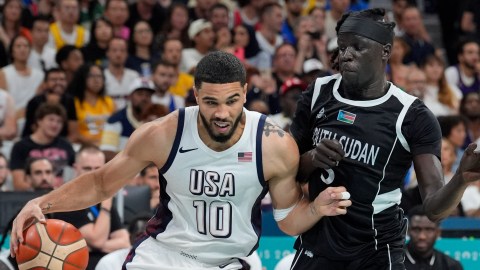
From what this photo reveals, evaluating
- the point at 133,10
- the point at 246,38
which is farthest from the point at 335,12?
the point at 133,10

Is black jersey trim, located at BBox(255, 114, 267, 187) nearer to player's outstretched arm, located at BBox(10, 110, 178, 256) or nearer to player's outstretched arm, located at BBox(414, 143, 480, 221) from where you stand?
player's outstretched arm, located at BBox(10, 110, 178, 256)

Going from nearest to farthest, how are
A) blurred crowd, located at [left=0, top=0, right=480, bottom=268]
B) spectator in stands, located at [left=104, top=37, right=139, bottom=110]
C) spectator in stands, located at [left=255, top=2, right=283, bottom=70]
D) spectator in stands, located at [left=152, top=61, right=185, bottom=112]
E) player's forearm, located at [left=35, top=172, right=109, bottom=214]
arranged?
1. player's forearm, located at [left=35, top=172, right=109, bottom=214]
2. blurred crowd, located at [left=0, top=0, right=480, bottom=268]
3. spectator in stands, located at [left=152, top=61, right=185, bottom=112]
4. spectator in stands, located at [left=104, top=37, right=139, bottom=110]
5. spectator in stands, located at [left=255, top=2, right=283, bottom=70]

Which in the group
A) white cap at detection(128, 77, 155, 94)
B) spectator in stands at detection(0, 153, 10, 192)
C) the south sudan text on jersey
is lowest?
spectator in stands at detection(0, 153, 10, 192)

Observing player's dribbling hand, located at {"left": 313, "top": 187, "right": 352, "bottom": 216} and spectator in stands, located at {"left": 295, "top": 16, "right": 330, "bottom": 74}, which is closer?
player's dribbling hand, located at {"left": 313, "top": 187, "right": 352, "bottom": 216}

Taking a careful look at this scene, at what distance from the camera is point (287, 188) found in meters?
6.09

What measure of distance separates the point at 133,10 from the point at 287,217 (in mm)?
9094

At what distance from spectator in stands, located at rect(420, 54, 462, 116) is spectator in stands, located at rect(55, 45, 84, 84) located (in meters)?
4.33

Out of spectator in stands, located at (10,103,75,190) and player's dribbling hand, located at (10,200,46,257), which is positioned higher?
player's dribbling hand, located at (10,200,46,257)

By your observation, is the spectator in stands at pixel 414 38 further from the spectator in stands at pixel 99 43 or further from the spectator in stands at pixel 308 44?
the spectator in stands at pixel 99 43

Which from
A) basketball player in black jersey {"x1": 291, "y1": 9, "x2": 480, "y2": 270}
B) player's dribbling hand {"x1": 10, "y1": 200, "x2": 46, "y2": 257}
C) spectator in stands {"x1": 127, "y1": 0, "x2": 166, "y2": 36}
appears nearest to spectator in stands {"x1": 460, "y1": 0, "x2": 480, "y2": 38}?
spectator in stands {"x1": 127, "y1": 0, "x2": 166, "y2": 36}

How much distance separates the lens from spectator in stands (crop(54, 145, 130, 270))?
947 centimetres

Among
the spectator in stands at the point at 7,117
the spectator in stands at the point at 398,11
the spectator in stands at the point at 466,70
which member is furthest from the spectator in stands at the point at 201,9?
the spectator in stands at the point at 7,117

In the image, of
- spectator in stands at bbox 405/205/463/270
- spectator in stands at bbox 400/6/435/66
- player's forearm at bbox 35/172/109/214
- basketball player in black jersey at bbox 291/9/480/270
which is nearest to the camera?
basketball player in black jersey at bbox 291/9/480/270

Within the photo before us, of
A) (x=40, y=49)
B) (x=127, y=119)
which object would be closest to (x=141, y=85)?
(x=127, y=119)
